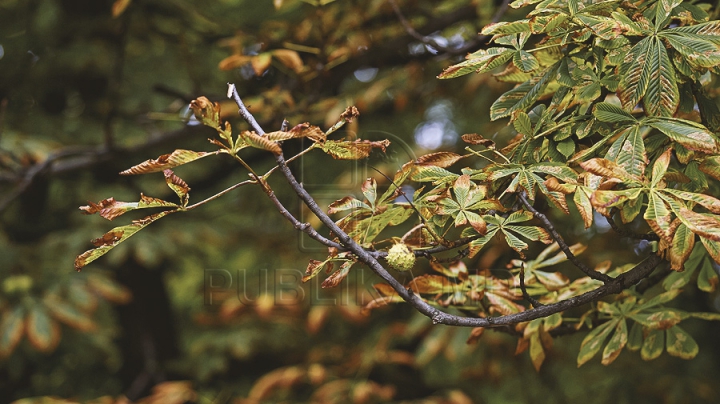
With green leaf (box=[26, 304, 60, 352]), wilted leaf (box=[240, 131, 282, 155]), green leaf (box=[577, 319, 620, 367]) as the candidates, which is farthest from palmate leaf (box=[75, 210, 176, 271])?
green leaf (box=[26, 304, 60, 352])

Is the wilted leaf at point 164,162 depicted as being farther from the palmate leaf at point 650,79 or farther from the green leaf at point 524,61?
the palmate leaf at point 650,79

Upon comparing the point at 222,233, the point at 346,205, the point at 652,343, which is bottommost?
the point at 222,233

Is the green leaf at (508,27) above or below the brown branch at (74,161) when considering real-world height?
above

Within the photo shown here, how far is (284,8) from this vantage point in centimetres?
175

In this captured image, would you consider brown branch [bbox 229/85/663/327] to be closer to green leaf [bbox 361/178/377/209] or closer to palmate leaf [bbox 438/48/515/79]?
green leaf [bbox 361/178/377/209]

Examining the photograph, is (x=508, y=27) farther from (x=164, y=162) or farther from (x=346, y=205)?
(x=164, y=162)

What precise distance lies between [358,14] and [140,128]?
1253 millimetres

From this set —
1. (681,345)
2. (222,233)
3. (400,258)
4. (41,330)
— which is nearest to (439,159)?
(400,258)

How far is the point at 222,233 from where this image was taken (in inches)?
88.7

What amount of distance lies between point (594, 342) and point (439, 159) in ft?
1.26

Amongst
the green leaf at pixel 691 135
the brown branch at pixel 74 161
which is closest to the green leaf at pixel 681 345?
the green leaf at pixel 691 135

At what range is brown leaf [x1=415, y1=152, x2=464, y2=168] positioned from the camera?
74 cm

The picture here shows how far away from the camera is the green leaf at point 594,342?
0.84 metres

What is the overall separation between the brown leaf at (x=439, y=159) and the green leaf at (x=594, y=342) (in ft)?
1.21
